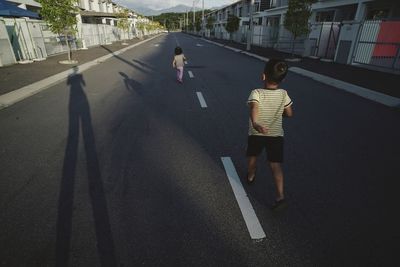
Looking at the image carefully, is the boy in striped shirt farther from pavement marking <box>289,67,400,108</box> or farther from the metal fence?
the metal fence

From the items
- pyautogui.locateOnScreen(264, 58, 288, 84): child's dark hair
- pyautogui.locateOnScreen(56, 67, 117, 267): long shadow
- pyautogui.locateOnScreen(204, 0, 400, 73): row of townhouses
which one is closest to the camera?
pyautogui.locateOnScreen(56, 67, 117, 267): long shadow

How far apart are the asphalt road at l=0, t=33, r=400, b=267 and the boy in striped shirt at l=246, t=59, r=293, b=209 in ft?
2.22

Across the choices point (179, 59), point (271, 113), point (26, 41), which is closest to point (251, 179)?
point (271, 113)

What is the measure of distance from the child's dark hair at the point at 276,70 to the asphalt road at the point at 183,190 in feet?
5.30

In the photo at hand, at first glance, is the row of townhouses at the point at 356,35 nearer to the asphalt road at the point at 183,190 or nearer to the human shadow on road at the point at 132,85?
the asphalt road at the point at 183,190

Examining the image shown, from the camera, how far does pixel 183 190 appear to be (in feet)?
11.8

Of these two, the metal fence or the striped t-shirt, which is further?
the metal fence

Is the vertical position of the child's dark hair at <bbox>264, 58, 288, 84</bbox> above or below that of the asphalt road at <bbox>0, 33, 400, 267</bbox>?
above

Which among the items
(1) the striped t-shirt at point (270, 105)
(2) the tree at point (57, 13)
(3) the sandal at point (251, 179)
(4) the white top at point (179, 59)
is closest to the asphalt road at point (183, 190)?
(3) the sandal at point (251, 179)

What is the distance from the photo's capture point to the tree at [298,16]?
691 inches

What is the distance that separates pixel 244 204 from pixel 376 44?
52.2 ft

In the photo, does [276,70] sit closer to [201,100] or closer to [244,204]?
[244,204]

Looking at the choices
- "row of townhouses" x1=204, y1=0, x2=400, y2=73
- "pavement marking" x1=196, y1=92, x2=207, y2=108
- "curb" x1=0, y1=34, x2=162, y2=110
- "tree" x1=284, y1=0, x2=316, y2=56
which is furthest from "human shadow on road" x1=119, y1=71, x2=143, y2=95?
"tree" x1=284, y1=0, x2=316, y2=56

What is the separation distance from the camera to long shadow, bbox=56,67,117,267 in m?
2.58
